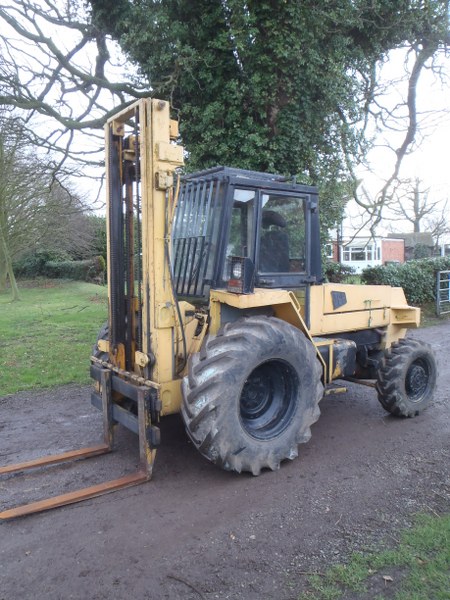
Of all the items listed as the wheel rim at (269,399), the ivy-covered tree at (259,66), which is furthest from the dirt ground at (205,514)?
the ivy-covered tree at (259,66)

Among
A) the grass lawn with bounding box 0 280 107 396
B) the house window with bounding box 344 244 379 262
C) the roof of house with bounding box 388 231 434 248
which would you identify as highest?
the roof of house with bounding box 388 231 434 248

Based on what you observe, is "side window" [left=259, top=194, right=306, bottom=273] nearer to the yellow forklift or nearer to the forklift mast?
the yellow forklift

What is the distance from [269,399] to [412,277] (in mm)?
12433

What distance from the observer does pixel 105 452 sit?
4.74 m

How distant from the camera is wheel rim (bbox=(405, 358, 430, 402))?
6003 mm

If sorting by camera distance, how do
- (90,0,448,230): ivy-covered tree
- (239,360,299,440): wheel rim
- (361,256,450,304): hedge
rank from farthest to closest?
(361,256,450,304): hedge
(90,0,448,230): ivy-covered tree
(239,360,299,440): wheel rim

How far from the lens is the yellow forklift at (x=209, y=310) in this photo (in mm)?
4031

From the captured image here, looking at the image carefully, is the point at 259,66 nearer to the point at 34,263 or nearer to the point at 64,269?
the point at 64,269

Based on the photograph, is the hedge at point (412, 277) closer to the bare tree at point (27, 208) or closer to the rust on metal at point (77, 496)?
the bare tree at point (27, 208)

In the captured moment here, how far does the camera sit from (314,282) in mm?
5227

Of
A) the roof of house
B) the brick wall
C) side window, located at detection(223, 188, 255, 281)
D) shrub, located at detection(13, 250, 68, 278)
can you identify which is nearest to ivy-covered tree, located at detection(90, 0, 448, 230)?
side window, located at detection(223, 188, 255, 281)

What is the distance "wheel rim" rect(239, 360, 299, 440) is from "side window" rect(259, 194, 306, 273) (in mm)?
969

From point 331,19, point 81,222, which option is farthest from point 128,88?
point 81,222

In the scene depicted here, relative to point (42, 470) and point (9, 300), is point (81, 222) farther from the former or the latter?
point (42, 470)
